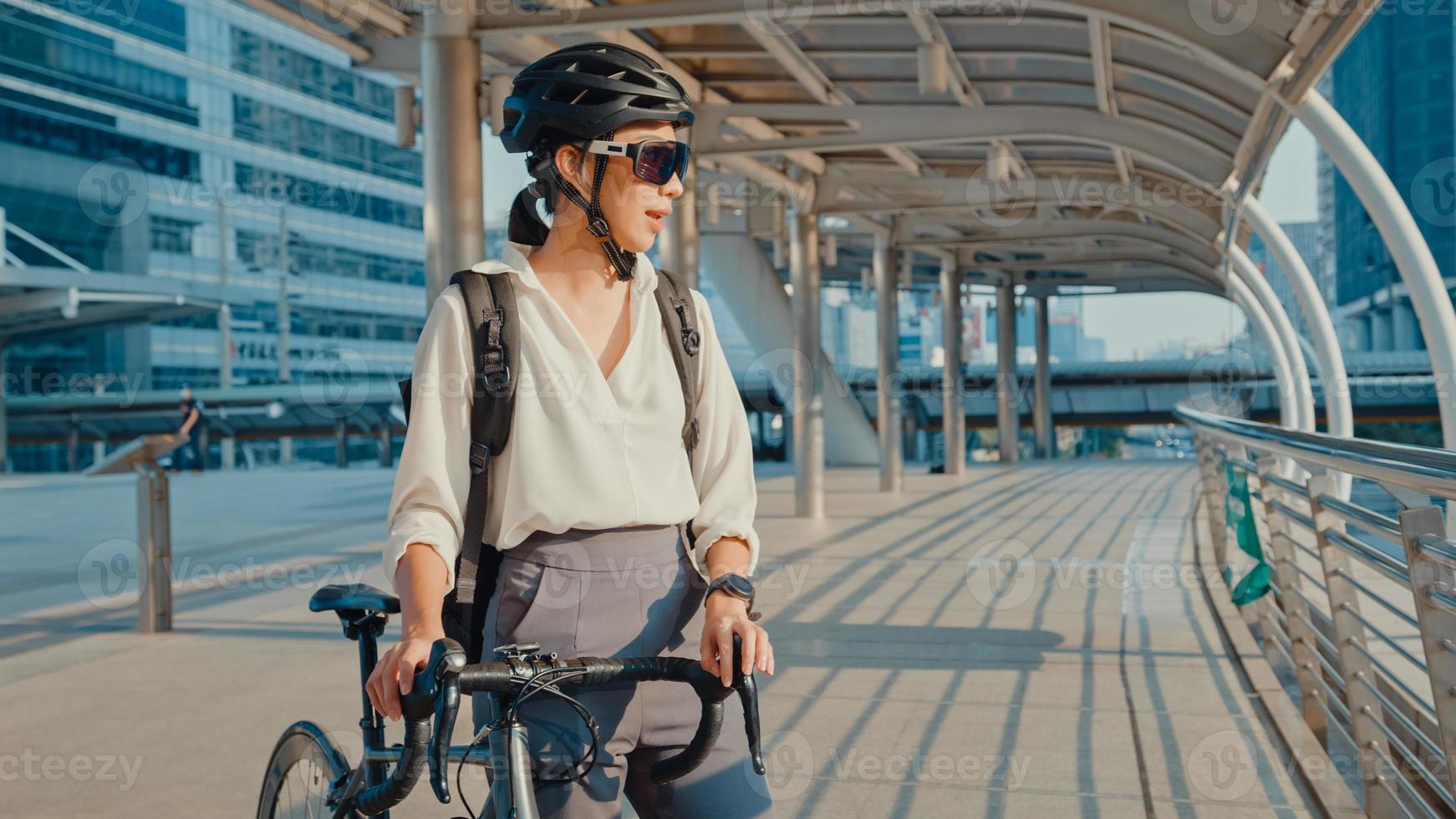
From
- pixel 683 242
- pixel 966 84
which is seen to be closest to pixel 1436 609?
pixel 966 84

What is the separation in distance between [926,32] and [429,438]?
8482 mm

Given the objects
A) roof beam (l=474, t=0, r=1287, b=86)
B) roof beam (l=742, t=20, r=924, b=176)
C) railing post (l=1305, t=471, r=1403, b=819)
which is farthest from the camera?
roof beam (l=742, t=20, r=924, b=176)

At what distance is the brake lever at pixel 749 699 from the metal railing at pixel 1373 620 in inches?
63.1

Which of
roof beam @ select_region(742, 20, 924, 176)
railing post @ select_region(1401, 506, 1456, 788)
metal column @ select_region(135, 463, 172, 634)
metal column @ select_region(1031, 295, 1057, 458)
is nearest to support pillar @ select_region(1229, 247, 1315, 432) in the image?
roof beam @ select_region(742, 20, 924, 176)

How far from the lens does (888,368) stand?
63.7 ft

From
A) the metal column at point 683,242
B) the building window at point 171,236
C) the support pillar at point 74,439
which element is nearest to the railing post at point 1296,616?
the metal column at point 683,242

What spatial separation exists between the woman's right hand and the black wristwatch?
37 cm

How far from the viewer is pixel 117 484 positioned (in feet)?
76.5

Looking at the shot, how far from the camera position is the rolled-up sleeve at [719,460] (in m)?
1.87

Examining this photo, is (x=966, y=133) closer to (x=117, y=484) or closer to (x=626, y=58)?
(x=626, y=58)

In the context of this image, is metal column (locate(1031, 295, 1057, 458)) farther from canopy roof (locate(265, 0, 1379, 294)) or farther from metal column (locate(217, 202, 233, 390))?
metal column (locate(217, 202, 233, 390))

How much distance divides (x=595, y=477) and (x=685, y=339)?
0.89 feet

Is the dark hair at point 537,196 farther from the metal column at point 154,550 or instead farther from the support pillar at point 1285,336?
the support pillar at point 1285,336

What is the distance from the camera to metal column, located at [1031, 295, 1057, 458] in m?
34.0
